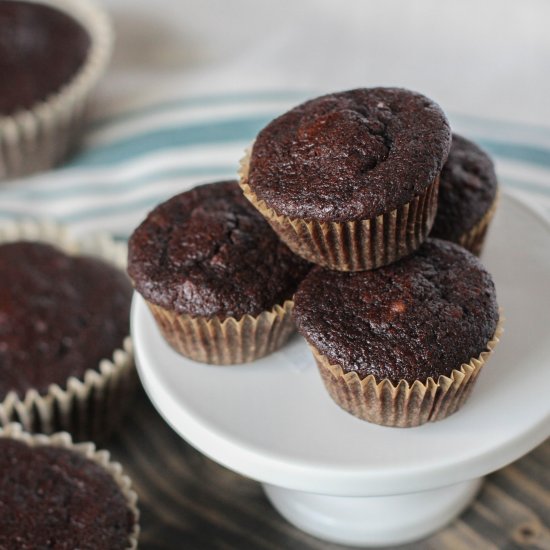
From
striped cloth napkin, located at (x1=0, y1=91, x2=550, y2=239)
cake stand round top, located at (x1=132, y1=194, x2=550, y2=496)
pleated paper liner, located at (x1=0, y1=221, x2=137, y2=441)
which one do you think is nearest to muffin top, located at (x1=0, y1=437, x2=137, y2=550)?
pleated paper liner, located at (x1=0, y1=221, x2=137, y2=441)

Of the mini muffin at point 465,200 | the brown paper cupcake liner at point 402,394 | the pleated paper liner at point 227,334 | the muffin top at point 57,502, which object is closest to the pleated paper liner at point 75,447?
the muffin top at point 57,502

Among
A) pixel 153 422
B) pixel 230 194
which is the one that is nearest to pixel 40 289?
pixel 153 422

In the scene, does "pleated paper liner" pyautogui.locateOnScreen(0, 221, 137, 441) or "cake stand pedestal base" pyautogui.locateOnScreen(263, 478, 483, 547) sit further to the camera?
"pleated paper liner" pyautogui.locateOnScreen(0, 221, 137, 441)

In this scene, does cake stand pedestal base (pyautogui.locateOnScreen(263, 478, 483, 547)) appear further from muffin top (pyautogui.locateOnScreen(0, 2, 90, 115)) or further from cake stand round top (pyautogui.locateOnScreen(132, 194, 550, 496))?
muffin top (pyautogui.locateOnScreen(0, 2, 90, 115))

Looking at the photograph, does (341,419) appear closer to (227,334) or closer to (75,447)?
(227,334)

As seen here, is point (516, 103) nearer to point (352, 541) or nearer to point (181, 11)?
point (181, 11)

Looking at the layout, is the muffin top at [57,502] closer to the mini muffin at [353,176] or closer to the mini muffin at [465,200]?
the mini muffin at [353,176]
